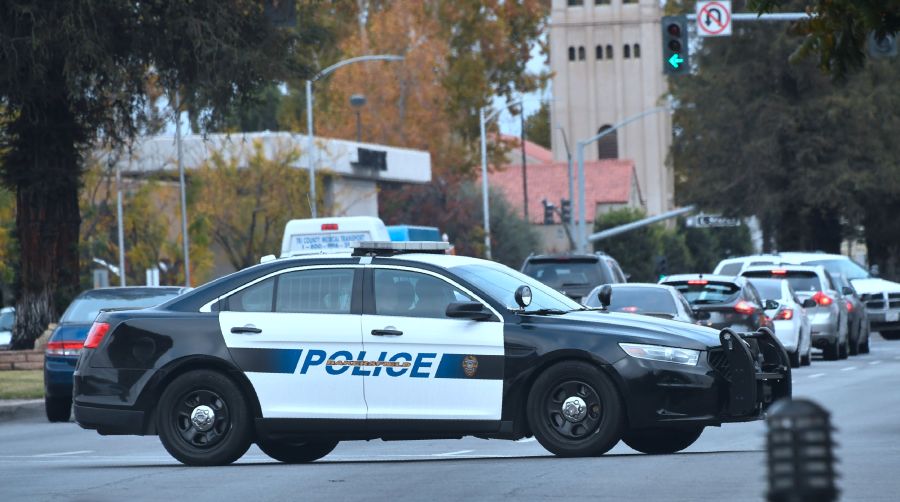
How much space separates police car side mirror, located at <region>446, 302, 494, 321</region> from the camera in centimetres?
1200

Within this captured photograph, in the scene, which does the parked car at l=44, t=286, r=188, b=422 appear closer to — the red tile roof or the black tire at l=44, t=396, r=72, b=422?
the black tire at l=44, t=396, r=72, b=422

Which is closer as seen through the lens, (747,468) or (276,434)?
(747,468)

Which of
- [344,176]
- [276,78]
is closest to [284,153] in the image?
[344,176]

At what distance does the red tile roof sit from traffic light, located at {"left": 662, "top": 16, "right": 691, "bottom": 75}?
249ft

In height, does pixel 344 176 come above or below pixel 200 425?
above

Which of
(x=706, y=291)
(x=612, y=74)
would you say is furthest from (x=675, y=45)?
(x=612, y=74)

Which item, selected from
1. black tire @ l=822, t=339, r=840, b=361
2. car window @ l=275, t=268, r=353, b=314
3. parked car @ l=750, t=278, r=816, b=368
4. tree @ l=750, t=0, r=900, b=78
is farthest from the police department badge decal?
black tire @ l=822, t=339, r=840, b=361

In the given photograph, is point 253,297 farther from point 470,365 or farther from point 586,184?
point 586,184

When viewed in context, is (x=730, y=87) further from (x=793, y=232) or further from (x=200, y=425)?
(x=200, y=425)

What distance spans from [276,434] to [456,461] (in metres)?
1.29

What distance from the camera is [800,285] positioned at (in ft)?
101

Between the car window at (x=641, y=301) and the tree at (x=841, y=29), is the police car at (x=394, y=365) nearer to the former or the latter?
the tree at (x=841, y=29)

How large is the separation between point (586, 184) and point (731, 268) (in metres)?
74.1

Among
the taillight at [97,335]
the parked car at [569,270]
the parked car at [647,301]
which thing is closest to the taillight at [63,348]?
the parked car at [647,301]
